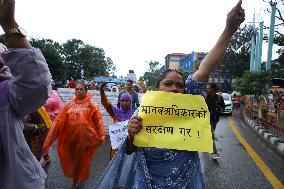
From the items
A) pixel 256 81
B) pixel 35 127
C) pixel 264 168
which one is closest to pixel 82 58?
pixel 256 81

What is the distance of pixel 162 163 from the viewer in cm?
301

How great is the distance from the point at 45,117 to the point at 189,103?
2195 mm

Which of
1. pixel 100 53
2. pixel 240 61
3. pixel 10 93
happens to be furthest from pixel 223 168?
pixel 100 53

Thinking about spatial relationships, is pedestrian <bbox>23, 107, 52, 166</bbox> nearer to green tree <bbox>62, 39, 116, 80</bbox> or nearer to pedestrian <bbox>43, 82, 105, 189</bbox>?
pedestrian <bbox>43, 82, 105, 189</bbox>

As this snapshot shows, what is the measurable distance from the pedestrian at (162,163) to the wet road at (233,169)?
144 inches

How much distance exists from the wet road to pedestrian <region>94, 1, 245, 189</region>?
365 centimetres

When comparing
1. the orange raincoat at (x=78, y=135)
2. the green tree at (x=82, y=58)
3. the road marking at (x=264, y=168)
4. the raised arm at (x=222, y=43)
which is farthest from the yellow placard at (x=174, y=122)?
the green tree at (x=82, y=58)

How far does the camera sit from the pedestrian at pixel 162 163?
9.77ft

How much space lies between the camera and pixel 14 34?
2018 millimetres

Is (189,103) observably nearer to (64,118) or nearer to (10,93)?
(10,93)

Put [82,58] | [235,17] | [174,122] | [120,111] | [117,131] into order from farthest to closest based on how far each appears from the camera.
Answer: [82,58] < [120,111] < [117,131] < [174,122] < [235,17]

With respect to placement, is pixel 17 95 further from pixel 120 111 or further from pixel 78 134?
pixel 120 111

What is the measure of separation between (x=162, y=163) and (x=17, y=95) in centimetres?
122

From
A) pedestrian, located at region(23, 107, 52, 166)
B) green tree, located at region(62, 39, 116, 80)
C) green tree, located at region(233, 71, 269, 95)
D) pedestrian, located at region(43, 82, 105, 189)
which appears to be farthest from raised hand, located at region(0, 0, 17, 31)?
green tree, located at region(62, 39, 116, 80)
